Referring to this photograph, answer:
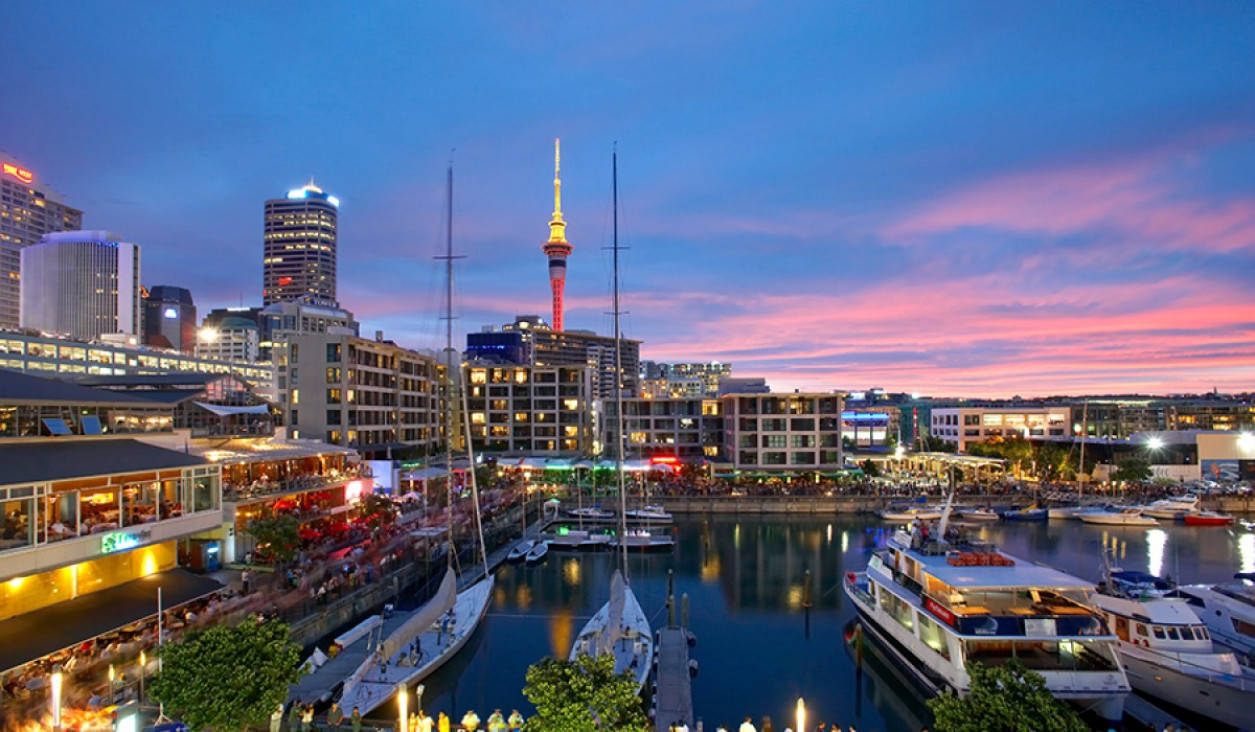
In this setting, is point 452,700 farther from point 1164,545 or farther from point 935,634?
point 1164,545

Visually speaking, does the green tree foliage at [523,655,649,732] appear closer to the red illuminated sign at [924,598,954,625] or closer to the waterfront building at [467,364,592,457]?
the red illuminated sign at [924,598,954,625]

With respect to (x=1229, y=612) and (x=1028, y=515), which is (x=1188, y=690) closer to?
(x=1229, y=612)

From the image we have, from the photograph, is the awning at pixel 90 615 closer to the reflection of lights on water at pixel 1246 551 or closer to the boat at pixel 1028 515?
the reflection of lights on water at pixel 1246 551

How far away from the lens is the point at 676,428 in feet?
304

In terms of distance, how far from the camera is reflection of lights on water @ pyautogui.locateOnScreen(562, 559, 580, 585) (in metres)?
47.1

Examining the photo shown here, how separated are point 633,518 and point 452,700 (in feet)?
120

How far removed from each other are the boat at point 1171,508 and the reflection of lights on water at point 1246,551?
683 centimetres

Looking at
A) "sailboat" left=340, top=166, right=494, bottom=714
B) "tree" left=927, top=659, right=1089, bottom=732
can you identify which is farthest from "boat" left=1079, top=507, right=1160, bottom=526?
"tree" left=927, top=659, right=1089, bottom=732

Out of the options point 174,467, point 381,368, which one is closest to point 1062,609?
point 174,467

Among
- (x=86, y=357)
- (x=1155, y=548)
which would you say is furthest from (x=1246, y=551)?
(x=86, y=357)

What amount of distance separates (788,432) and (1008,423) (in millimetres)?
49047

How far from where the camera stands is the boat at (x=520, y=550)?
51.4 m

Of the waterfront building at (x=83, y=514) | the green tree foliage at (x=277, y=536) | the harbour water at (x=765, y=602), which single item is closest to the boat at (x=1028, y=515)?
the harbour water at (x=765, y=602)

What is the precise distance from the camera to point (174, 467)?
28.2 metres
